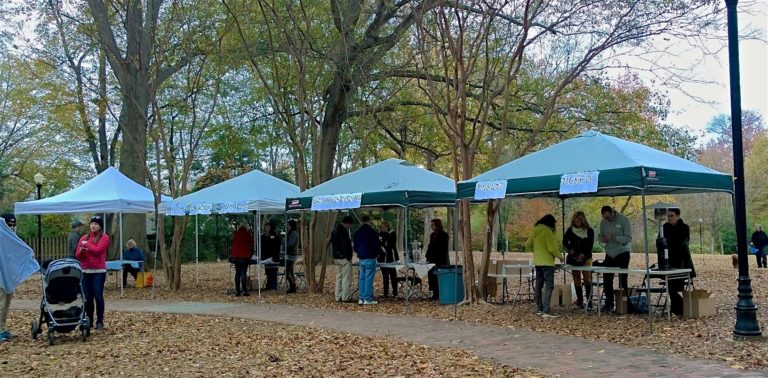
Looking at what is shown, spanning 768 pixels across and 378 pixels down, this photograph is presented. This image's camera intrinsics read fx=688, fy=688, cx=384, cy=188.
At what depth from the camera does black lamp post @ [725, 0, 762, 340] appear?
330 inches

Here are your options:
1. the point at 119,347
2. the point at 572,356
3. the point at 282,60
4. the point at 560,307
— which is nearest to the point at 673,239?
the point at 560,307

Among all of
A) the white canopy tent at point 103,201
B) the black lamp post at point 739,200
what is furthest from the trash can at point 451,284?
the white canopy tent at point 103,201

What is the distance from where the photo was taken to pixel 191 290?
57.1ft

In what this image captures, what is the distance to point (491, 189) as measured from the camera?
10.7m

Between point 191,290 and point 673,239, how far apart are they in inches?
458

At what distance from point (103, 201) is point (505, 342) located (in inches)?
454

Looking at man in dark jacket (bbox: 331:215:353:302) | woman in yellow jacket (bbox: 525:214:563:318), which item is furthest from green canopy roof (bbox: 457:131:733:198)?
man in dark jacket (bbox: 331:215:353:302)

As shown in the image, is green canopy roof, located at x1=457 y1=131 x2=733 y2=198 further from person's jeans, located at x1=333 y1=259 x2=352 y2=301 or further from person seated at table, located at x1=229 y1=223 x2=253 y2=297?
person seated at table, located at x1=229 y1=223 x2=253 y2=297

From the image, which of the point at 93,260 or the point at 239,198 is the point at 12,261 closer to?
the point at 93,260

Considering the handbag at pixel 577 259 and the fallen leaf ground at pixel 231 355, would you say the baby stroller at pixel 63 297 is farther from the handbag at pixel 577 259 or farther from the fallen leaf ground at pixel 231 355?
the handbag at pixel 577 259

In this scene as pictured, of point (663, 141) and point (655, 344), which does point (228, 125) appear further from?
point (655, 344)

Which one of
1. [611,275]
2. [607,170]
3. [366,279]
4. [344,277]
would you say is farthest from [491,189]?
[344,277]

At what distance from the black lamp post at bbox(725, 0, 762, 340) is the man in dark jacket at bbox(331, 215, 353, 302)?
24.1 feet

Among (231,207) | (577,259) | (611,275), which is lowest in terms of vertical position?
(611,275)
